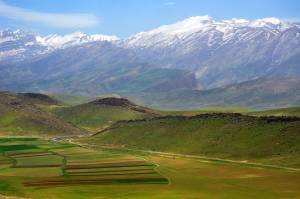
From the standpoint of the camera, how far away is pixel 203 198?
465 feet

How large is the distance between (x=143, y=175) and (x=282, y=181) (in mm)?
41206

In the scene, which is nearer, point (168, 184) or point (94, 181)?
point (168, 184)

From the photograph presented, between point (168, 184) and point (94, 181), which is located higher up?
point (94, 181)

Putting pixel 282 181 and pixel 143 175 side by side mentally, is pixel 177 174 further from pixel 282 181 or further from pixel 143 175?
pixel 282 181

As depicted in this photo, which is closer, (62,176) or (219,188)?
(219,188)

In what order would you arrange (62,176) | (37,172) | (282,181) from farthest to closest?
(37,172)
(62,176)
(282,181)

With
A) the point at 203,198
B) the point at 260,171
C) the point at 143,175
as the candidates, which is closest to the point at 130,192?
the point at 203,198

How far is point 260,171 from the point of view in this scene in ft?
623

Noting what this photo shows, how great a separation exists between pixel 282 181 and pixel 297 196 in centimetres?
2381

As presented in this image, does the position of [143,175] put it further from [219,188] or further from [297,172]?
[297,172]

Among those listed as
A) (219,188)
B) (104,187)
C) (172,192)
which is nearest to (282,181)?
(219,188)

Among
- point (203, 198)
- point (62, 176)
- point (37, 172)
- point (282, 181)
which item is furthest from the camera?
point (37, 172)

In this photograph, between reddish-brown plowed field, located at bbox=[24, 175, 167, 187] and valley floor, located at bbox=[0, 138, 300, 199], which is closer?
valley floor, located at bbox=[0, 138, 300, 199]

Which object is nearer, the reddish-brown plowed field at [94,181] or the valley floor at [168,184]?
the valley floor at [168,184]
